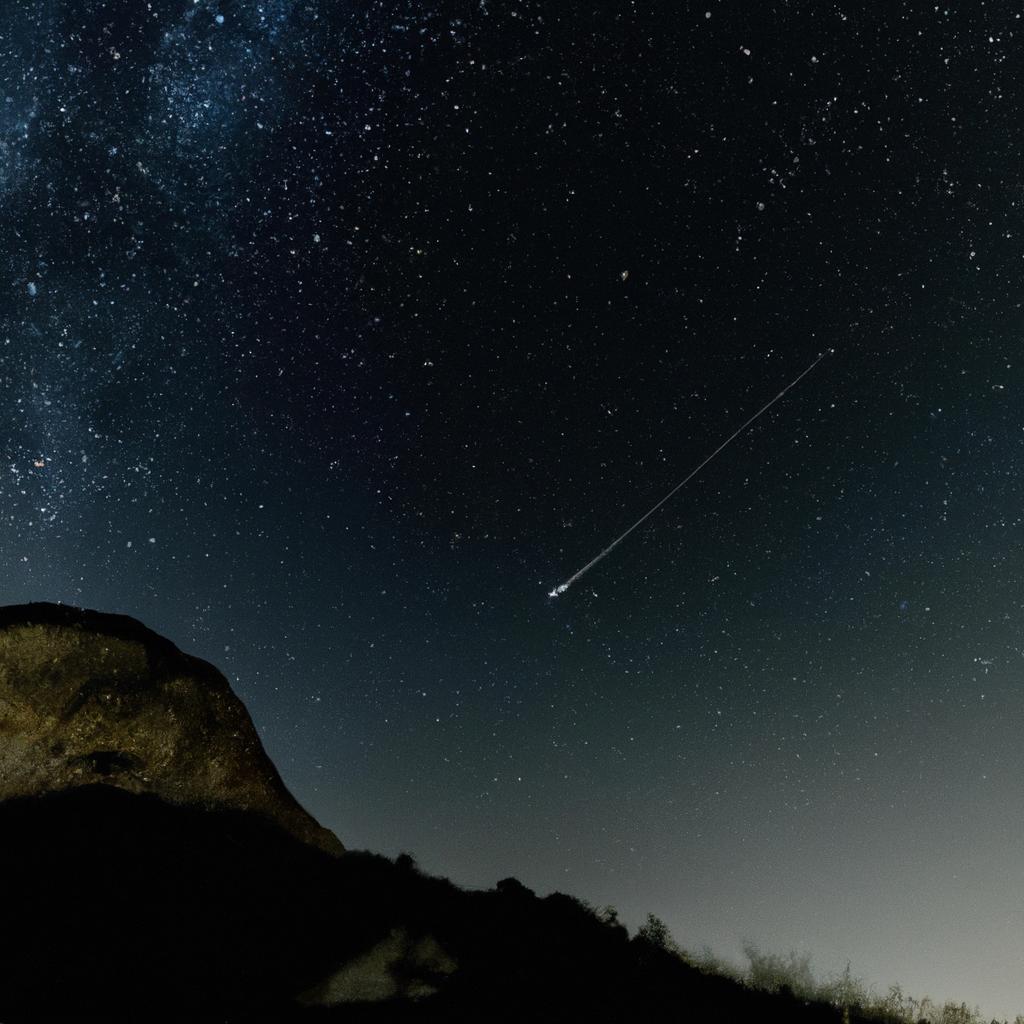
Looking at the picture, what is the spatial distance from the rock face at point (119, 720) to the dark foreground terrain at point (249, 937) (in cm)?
37

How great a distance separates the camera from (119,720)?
38.7ft

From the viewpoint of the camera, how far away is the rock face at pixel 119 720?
1114 cm

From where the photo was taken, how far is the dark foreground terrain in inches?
318

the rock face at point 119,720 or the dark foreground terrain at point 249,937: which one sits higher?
the rock face at point 119,720

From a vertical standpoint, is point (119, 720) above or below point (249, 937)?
above

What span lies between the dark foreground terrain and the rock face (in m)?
0.37

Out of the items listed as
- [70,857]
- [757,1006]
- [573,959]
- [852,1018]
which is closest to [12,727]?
[70,857]

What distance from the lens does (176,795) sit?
472 inches

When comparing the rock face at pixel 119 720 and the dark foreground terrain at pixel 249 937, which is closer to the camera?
the dark foreground terrain at pixel 249 937

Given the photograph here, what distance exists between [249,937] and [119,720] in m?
4.31

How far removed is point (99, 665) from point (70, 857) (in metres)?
3.03

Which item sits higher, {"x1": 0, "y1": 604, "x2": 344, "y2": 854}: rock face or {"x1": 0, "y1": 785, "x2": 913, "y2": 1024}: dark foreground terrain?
{"x1": 0, "y1": 604, "x2": 344, "y2": 854}: rock face

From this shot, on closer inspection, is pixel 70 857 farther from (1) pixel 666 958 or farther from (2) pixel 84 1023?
(1) pixel 666 958

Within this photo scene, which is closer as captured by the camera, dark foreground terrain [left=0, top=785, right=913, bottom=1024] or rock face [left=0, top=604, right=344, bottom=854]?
dark foreground terrain [left=0, top=785, right=913, bottom=1024]
